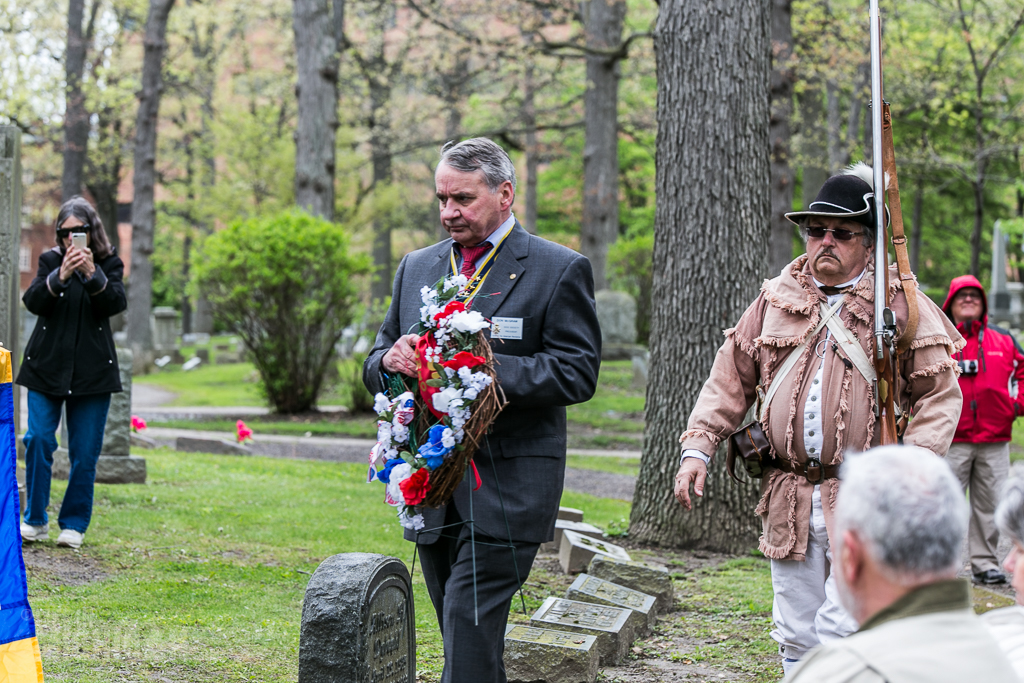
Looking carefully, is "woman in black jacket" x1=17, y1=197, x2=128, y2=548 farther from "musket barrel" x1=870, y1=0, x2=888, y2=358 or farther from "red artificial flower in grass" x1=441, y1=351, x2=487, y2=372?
"musket barrel" x1=870, y1=0, x2=888, y2=358

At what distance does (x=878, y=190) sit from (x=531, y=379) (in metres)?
1.48

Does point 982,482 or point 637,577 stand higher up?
point 982,482

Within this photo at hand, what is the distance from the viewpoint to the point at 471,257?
3.74 meters

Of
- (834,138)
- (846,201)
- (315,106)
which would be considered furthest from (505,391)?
(834,138)

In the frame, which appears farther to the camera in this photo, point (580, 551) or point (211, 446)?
point (211, 446)

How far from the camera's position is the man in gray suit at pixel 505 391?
3.42 metres

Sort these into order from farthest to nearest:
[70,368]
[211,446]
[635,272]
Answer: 1. [635,272]
2. [211,446]
3. [70,368]

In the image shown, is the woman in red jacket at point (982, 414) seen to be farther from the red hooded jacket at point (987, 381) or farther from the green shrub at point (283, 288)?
the green shrub at point (283, 288)

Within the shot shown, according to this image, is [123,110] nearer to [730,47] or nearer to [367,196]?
[367,196]

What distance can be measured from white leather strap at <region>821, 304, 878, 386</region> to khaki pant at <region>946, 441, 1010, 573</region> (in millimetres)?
4727

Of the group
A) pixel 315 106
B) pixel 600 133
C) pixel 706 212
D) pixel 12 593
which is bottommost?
pixel 12 593

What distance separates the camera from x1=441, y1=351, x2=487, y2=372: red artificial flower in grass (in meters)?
3.29

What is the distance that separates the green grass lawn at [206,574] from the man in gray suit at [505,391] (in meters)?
1.77

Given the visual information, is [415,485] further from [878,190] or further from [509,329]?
[878,190]
